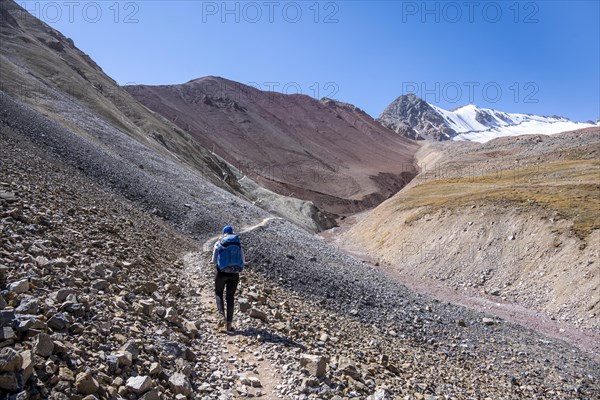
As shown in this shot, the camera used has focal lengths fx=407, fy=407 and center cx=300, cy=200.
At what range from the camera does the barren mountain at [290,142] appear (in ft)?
274

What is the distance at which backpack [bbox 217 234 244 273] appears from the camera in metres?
9.22

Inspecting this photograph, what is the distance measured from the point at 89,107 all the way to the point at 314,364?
3936 centimetres

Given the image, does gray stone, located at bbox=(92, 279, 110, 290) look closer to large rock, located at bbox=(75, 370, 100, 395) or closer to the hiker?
the hiker

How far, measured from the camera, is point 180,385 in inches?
239

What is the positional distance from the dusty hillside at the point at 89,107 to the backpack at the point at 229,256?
17000 millimetres

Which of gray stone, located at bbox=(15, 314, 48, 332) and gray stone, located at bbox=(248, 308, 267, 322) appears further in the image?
gray stone, located at bbox=(248, 308, 267, 322)

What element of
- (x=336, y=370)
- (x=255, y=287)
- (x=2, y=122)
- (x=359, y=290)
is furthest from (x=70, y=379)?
(x=2, y=122)

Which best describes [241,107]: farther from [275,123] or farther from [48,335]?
[48,335]

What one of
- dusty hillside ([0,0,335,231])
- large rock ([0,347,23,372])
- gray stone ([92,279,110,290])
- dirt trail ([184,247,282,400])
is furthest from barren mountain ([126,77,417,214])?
large rock ([0,347,23,372])

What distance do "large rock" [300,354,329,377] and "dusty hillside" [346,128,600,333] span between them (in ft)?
49.3

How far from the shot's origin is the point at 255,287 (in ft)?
40.5

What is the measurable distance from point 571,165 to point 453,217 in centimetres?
1975

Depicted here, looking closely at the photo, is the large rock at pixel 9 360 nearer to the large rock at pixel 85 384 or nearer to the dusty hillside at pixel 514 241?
the large rock at pixel 85 384

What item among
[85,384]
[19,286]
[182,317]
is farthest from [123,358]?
[182,317]
